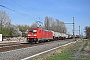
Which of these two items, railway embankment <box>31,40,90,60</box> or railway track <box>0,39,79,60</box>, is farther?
railway track <box>0,39,79,60</box>

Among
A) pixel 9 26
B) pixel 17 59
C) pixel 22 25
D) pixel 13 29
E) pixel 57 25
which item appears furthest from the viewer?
pixel 22 25

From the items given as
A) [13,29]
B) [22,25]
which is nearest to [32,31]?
[13,29]

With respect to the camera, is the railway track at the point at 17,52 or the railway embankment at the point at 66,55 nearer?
the railway embankment at the point at 66,55

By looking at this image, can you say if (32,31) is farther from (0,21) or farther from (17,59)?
(0,21)

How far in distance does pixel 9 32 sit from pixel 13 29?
666 cm

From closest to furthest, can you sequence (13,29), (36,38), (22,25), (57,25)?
(36,38) < (13,29) < (57,25) < (22,25)

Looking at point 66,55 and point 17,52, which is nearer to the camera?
point 66,55

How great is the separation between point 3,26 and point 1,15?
533cm

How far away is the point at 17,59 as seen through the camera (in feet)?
48.8

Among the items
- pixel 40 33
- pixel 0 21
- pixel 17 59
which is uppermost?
pixel 0 21

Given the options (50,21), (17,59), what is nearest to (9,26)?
(50,21)

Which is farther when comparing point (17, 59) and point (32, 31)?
point (32, 31)

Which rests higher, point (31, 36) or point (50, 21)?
point (50, 21)

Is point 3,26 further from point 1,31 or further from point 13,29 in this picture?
point 13,29
